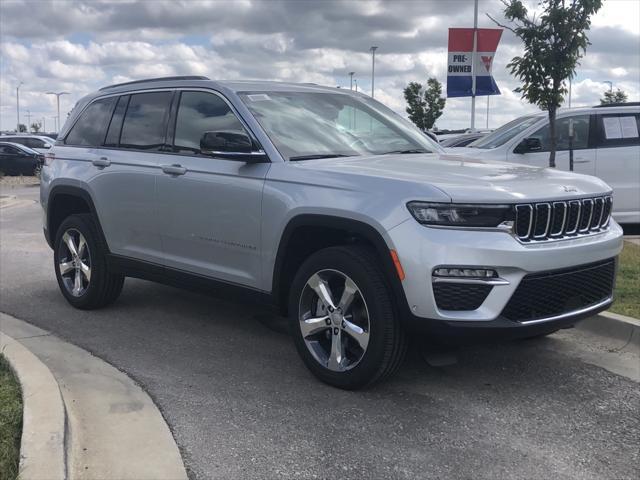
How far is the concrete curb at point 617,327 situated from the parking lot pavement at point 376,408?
0.21 m

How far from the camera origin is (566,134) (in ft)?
32.8

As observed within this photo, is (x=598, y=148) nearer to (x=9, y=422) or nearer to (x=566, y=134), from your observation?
(x=566, y=134)

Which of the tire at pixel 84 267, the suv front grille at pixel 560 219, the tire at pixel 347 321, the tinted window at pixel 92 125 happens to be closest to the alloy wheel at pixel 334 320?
the tire at pixel 347 321


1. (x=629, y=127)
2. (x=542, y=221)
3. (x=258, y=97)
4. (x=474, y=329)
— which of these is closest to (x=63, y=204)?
(x=258, y=97)

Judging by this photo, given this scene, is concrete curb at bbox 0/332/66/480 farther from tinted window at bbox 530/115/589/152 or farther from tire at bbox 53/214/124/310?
tinted window at bbox 530/115/589/152

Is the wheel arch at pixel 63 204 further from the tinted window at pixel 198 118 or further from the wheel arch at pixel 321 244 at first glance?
the wheel arch at pixel 321 244

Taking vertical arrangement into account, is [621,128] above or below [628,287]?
above

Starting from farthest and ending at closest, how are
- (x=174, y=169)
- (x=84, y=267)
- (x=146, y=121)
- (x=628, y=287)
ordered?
1. (x=628, y=287)
2. (x=84, y=267)
3. (x=146, y=121)
4. (x=174, y=169)

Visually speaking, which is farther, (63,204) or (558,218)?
(63,204)

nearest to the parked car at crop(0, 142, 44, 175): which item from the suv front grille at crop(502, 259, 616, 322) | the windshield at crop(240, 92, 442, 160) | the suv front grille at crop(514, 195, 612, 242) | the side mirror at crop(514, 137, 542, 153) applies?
the side mirror at crop(514, 137, 542, 153)

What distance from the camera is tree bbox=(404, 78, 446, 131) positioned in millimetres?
38875

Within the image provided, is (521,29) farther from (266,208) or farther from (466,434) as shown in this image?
(466,434)

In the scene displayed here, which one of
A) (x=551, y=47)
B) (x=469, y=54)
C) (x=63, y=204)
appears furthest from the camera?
(x=469, y=54)

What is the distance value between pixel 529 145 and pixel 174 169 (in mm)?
6120
